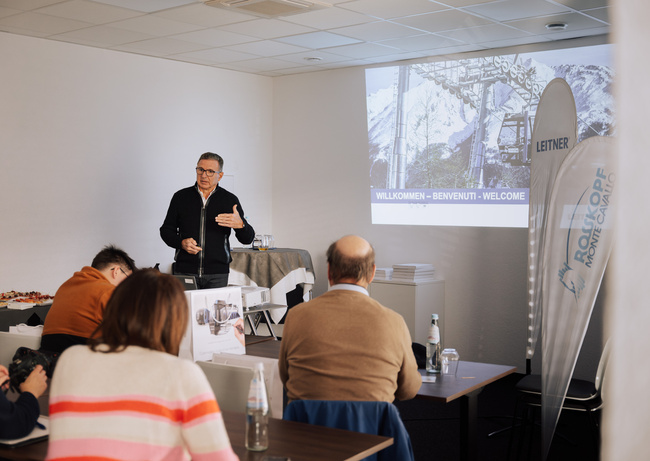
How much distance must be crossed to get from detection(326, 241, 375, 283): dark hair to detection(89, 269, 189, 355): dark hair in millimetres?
1028

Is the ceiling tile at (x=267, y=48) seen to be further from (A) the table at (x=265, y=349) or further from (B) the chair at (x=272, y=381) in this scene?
(B) the chair at (x=272, y=381)

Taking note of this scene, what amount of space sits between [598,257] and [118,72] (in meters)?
4.68

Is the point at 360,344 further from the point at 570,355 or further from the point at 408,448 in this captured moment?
the point at 570,355

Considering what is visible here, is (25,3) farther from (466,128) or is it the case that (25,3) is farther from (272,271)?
(466,128)

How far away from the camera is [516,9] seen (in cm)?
530

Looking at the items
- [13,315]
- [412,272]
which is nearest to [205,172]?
[13,315]

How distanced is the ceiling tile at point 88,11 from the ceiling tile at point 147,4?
0.10 m

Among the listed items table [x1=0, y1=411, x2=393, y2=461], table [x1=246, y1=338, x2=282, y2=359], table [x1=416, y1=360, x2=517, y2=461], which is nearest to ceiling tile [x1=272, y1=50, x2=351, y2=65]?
table [x1=246, y1=338, x2=282, y2=359]

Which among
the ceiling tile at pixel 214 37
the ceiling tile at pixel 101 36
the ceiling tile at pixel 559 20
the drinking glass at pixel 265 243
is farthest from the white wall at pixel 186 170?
the ceiling tile at pixel 559 20

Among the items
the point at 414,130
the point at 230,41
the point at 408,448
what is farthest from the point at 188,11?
the point at 408,448

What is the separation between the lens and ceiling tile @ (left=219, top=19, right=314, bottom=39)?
18.9 ft

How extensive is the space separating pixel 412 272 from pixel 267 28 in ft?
8.16

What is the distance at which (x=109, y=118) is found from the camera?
673cm

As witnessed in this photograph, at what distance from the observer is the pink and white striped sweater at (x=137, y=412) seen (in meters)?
1.73
